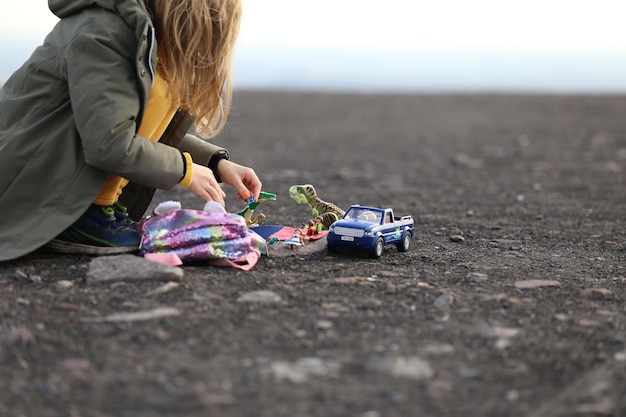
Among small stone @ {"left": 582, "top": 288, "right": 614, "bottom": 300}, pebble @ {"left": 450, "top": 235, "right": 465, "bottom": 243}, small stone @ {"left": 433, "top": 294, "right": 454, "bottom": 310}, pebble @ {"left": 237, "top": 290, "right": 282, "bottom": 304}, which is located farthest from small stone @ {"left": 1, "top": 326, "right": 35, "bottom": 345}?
pebble @ {"left": 450, "top": 235, "right": 465, "bottom": 243}

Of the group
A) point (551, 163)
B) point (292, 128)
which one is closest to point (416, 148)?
point (551, 163)

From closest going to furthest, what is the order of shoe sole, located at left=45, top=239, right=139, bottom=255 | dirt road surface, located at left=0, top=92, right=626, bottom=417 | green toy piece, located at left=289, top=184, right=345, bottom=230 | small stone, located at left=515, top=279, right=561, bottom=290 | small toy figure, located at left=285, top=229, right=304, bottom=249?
dirt road surface, located at left=0, top=92, right=626, bottom=417, small stone, located at left=515, top=279, right=561, bottom=290, shoe sole, located at left=45, top=239, right=139, bottom=255, small toy figure, located at left=285, top=229, right=304, bottom=249, green toy piece, located at left=289, top=184, right=345, bottom=230

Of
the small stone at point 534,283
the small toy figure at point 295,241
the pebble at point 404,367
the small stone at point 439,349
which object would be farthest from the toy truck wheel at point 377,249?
the pebble at point 404,367

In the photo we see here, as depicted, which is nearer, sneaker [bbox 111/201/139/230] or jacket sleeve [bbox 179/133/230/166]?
sneaker [bbox 111/201/139/230]

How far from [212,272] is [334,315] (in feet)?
2.97

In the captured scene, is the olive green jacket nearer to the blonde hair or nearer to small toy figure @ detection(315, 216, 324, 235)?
the blonde hair

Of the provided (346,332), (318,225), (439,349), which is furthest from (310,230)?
(439,349)

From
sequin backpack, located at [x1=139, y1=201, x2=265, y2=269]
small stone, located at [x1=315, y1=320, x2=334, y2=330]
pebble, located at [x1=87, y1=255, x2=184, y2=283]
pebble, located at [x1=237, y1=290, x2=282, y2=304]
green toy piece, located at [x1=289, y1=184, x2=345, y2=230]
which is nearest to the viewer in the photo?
small stone, located at [x1=315, y1=320, x2=334, y2=330]

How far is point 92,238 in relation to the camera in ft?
14.5

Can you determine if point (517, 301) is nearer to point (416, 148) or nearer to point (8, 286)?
point (8, 286)

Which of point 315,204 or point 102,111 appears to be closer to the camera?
point 102,111

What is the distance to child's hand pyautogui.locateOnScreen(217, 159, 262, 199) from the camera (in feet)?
15.6

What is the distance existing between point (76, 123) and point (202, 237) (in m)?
0.86

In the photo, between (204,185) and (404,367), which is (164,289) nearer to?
(204,185)
